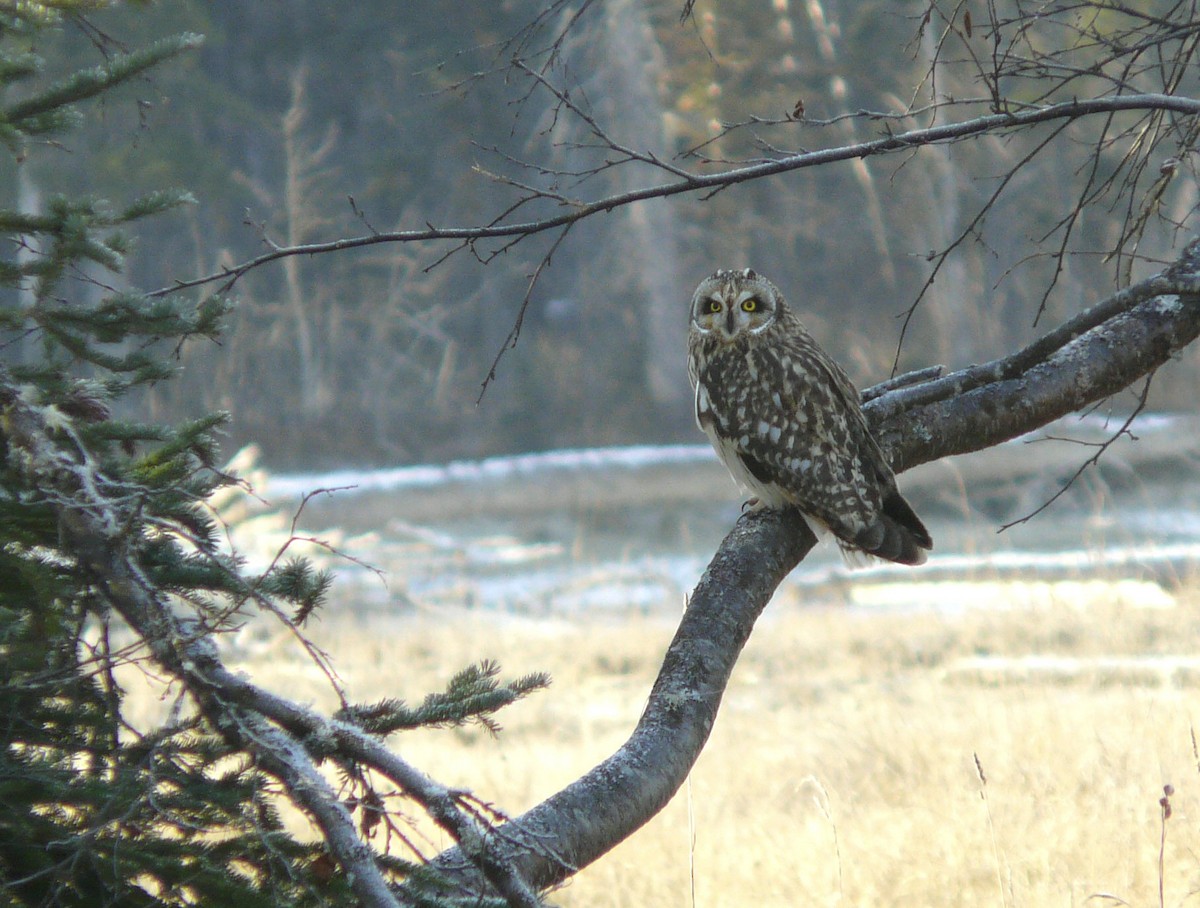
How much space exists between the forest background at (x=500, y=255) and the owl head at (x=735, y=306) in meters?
20.2

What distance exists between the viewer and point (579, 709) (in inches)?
344

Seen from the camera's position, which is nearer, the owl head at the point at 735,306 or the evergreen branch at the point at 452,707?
the evergreen branch at the point at 452,707

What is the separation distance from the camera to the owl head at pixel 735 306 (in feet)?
12.2

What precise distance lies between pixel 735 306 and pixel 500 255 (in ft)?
72.1

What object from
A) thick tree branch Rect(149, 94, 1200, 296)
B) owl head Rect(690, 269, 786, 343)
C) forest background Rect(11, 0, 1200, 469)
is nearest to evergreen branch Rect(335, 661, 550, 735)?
thick tree branch Rect(149, 94, 1200, 296)

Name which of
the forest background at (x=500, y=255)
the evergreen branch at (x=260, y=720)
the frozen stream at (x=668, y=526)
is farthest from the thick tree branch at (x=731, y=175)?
the forest background at (x=500, y=255)

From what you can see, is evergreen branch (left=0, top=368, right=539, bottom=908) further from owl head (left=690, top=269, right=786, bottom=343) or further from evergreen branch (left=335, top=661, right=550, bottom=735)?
owl head (left=690, top=269, right=786, bottom=343)

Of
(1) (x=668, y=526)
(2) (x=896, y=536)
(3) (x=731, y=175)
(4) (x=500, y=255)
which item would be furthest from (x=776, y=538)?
(4) (x=500, y=255)

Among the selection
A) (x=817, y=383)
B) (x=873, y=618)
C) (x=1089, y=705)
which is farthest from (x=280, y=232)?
(x=817, y=383)

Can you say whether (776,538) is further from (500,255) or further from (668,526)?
(500,255)

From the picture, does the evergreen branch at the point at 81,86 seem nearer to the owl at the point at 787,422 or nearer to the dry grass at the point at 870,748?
the owl at the point at 787,422

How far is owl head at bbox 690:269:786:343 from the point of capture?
371 centimetres

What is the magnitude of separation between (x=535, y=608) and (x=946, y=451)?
32.8ft

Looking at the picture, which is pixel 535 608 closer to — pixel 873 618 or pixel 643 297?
pixel 873 618
